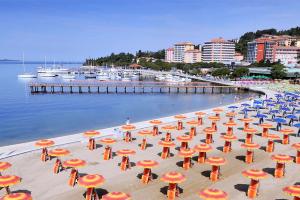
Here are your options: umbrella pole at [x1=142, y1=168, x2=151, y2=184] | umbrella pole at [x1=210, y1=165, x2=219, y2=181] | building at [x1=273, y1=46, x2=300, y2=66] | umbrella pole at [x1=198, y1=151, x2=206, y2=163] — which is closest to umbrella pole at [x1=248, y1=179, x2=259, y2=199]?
umbrella pole at [x1=210, y1=165, x2=219, y2=181]

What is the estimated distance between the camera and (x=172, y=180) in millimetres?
13938

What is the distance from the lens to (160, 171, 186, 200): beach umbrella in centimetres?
1394

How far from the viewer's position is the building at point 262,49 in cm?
17250

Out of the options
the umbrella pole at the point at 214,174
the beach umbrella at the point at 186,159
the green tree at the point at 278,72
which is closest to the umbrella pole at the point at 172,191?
the umbrella pole at the point at 214,174

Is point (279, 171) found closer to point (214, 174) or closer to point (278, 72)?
point (214, 174)

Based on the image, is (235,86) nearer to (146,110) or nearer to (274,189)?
(146,110)

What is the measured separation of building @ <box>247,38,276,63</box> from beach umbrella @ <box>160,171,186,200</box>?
16784 centimetres

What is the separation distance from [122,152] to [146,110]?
3454 centimetres

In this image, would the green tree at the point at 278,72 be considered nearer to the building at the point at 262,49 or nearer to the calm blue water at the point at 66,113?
the calm blue water at the point at 66,113

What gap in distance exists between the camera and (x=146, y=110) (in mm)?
52500

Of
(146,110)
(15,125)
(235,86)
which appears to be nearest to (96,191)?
(15,125)

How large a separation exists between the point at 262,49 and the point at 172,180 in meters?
179

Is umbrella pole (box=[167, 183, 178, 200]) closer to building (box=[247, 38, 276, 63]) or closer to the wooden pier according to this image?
the wooden pier

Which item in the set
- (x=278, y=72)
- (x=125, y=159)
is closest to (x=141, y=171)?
(x=125, y=159)
